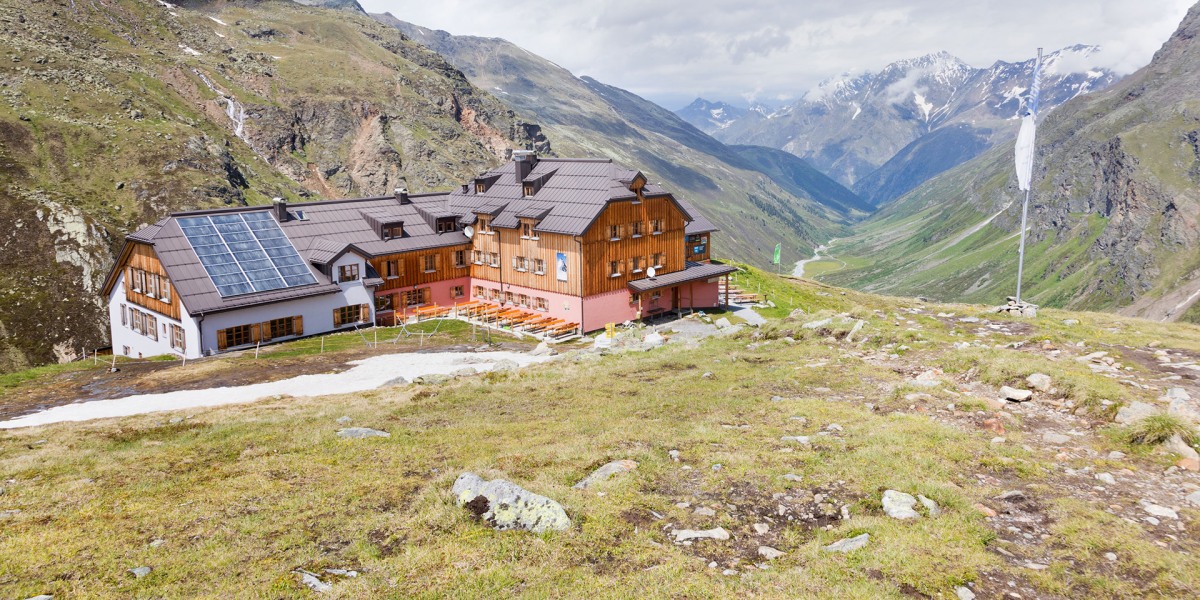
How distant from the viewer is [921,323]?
50.1 m

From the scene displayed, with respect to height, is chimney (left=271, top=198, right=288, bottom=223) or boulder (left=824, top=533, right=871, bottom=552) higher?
chimney (left=271, top=198, right=288, bottom=223)

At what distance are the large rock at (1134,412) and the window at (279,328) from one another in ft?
187

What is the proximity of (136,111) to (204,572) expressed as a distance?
138 meters

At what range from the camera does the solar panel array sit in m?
57.6

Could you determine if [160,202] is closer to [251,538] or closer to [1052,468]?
[251,538]

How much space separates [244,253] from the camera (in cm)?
6050

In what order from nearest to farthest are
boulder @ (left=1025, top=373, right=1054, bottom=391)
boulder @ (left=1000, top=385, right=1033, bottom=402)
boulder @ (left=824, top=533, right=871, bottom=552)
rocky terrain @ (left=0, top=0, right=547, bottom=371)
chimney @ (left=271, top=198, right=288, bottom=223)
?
boulder @ (left=824, top=533, right=871, bottom=552) → boulder @ (left=1000, top=385, right=1033, bottom=402) → boulder @ (left=1025, top=373, right=1054, bottom=391) → chimney @ (left=271, top=198, right=288, bottom=223) → rocky terrain @ (left=0, top=0, right=547, bottom=371)

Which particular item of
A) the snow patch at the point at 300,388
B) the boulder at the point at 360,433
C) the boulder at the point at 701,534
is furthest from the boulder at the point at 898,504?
the snow patch at the point at 300,388

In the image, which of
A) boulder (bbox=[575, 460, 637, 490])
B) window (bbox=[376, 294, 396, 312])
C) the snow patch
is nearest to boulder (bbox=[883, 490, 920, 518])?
boulder (bbox=[575, 460, 637, 490])

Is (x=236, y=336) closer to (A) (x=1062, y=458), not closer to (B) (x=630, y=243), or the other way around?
(B) (x=630, y=243)

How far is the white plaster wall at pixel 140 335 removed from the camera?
54.9 metres

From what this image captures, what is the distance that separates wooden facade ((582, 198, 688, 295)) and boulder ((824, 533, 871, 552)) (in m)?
49.4

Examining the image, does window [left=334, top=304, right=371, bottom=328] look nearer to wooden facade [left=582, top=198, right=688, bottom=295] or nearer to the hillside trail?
wooden facade [left=582, top=198, right=688, bottom=295]

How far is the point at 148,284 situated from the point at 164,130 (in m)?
79.8
